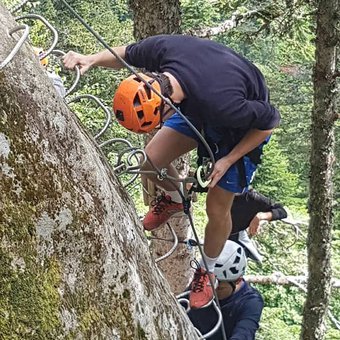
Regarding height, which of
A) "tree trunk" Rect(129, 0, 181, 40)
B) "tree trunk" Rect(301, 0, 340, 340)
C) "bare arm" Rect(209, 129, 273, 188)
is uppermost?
"tree trunk" Rect(129, 0, 181, 40)

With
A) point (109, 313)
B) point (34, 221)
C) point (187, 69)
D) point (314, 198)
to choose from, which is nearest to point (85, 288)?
point (109, 313)

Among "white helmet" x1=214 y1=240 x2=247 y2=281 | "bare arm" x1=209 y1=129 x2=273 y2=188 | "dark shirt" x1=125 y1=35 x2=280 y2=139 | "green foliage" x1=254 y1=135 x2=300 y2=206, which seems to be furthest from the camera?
"green foliage" x1=254 y1=135 x2=300 y2=206

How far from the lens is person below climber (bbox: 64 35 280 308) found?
235 cm

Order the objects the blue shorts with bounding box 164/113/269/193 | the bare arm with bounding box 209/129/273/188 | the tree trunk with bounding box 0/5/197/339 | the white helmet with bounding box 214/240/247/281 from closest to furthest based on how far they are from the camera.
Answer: the tree trunk with bounding box 0/5/197/339, the bare arm with bounding box 209/129/273/188, the blue shorts with bounding box 164/113/269/193, the white helmet with bounding box 214/240/247/281

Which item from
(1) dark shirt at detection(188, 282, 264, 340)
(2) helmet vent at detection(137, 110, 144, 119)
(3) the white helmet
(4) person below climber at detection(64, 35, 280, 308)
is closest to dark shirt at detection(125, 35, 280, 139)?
(4) person below climber at detection(64, 35, 280, 308)

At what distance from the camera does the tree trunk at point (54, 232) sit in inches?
49.9

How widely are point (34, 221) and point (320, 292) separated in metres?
4.32

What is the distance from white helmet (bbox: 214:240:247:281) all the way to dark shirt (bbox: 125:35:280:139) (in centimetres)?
103

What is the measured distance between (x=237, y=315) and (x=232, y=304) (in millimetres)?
86

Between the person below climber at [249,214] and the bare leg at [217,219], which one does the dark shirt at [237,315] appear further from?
the person below climber at [249,214]

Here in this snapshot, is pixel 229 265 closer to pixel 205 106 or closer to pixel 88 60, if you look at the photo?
pixel 205 106

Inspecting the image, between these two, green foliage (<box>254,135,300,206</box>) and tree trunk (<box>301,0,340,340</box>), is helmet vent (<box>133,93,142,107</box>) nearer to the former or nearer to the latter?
tree trunk (<box>301,0,340,340</box>)

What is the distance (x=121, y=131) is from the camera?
1431cm

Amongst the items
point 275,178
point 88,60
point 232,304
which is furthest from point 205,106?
point 275,178
